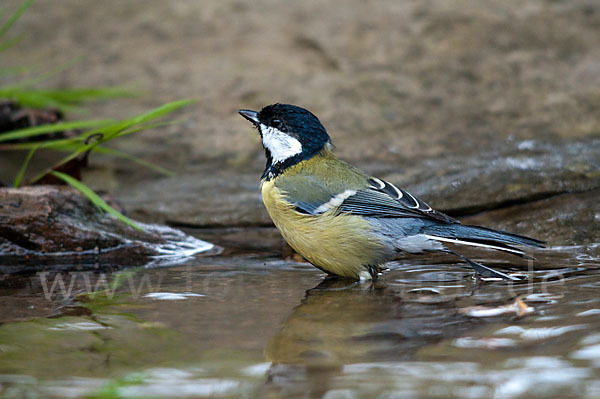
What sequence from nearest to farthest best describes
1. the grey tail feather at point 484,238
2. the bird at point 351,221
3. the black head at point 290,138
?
the grey tail feather at point 484,238 < the bird at point 351,221 < the black head at point 290,138

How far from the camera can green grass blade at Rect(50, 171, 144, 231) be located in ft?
12.5

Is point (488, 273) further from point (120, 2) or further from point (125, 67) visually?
point (120, 2)

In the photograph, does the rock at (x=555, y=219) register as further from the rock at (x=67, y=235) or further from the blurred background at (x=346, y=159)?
the rock at (x=67, y=235)

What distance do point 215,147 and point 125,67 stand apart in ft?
5.76

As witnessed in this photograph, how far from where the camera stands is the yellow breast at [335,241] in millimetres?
3379

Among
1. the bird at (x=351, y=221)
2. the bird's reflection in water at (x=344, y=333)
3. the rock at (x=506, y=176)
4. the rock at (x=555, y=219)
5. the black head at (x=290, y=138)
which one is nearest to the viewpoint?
the bird's reflection in water at (x=344, y=333)

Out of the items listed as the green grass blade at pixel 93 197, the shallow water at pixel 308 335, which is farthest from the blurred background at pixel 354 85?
the shallow water at pixel 308 335

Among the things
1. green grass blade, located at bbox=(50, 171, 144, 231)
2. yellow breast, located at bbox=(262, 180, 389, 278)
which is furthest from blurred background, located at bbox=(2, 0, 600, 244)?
yellow breast, located at bbox=(262, 180, 389, 278)

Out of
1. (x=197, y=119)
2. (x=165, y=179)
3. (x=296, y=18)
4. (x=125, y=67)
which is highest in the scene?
(x=296, y=18)

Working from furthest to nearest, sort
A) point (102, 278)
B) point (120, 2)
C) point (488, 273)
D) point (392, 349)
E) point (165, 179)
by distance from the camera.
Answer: point (120, 2) → point (165, 179) → point (102, 278) → point (488, 273) → point (392, 349)

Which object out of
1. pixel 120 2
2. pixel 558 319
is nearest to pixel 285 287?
pixel 558 319

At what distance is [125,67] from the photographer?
6.73m

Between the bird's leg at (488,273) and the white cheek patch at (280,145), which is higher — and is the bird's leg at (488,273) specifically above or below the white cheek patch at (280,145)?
below

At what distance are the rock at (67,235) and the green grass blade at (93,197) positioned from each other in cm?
9
